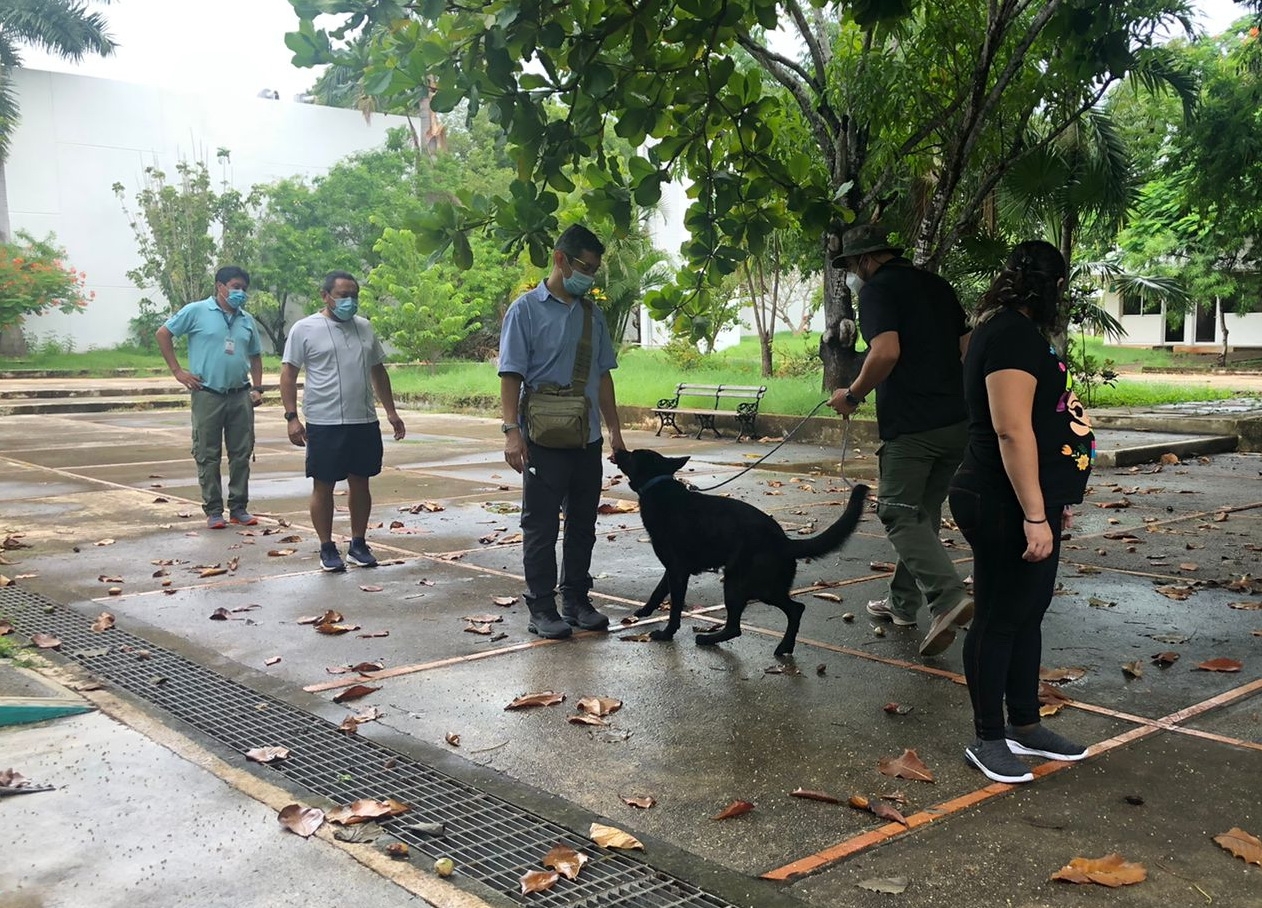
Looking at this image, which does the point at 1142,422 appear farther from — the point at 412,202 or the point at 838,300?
the point at 412,202

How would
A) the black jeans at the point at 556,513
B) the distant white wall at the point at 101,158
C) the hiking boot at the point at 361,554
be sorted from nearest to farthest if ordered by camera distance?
the black jeans at the point at 556,513 → the hiking boot at the point at 361,554 → the distant white wall at the point at 101,158

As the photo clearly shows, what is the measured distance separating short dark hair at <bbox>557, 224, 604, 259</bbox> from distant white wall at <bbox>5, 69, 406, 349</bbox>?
116 ft

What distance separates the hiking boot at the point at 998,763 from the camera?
157 inches

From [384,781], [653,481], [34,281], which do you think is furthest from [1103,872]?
[34,281]

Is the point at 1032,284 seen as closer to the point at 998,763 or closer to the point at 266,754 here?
the point at 998,763

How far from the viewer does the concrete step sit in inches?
901

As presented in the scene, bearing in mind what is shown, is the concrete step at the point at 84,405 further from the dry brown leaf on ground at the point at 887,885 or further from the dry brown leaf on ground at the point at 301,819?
the dry brown leaf on ground at the point at 887,885

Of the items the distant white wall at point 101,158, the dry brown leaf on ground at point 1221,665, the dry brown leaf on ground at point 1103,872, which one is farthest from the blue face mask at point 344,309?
the distant white wall at point 101,158

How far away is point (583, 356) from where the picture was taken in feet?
20.0

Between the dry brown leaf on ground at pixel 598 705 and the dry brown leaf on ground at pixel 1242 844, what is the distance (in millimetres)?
2250

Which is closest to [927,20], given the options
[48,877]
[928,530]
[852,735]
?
[928,530]

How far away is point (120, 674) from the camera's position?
544 cm

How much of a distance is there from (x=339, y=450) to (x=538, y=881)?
4776 mm

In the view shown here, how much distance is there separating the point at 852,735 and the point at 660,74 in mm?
3631
